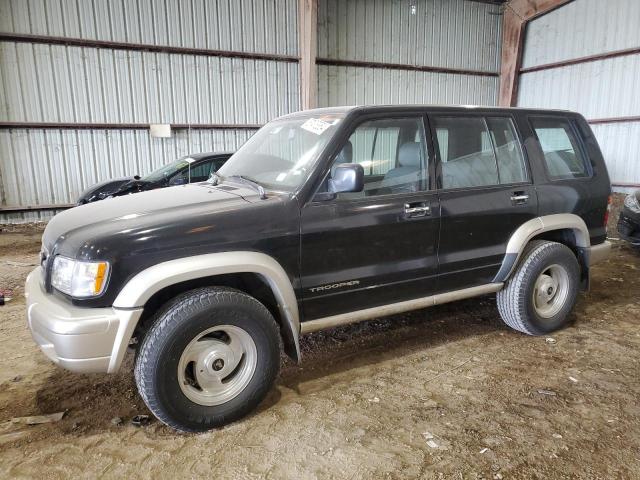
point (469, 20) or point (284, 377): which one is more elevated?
point (469, 20)

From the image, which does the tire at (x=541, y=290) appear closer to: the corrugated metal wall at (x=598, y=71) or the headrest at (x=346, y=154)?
the headrest at (x=346, y=154)

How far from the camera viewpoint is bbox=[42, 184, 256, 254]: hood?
2.48 metres

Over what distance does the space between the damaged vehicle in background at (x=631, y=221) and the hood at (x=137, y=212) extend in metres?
5.79

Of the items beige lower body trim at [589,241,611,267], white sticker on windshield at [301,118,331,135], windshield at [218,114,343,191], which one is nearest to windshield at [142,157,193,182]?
windshield at [218,114,343,191]

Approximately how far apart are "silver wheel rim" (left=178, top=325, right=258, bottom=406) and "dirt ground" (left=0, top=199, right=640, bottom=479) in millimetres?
226

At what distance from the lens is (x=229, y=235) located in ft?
8.66

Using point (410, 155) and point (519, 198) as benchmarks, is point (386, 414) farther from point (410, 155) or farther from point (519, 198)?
point (519, 198)

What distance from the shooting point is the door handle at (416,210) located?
10.4 feet

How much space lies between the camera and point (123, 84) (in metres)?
10.6

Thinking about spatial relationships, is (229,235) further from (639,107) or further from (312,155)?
(639,107)

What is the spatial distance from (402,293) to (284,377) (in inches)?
41.1

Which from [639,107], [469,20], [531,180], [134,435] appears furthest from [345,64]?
[134,435]

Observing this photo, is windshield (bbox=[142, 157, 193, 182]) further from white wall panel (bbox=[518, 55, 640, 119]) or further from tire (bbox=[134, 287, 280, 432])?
white wall panel (bbox=[518, 55, 640, 119])

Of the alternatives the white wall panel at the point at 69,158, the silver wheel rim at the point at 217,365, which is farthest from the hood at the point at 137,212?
the white wall panel at the point at 69,158
